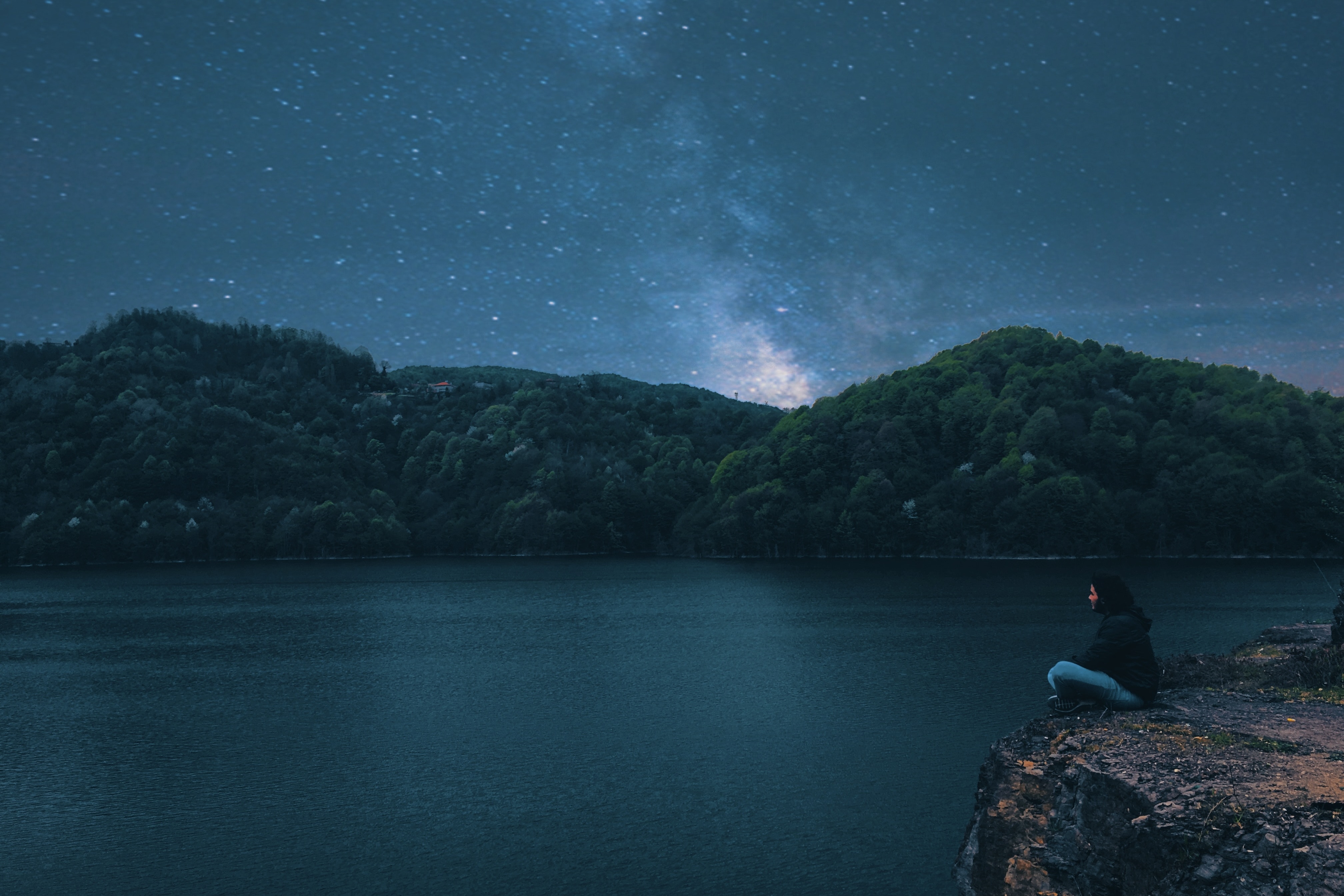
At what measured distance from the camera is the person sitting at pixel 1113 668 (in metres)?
10.9

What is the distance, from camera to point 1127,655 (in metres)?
11.0

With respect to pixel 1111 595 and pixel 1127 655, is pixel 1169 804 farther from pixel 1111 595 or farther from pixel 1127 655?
pixel 1111 595

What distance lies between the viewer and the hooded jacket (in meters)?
10.8

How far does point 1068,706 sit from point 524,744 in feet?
50.4

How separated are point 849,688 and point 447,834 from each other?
1670 centimetres

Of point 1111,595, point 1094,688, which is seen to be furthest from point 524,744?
point 1111,595

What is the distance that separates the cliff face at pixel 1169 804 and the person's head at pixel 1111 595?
4.54ft

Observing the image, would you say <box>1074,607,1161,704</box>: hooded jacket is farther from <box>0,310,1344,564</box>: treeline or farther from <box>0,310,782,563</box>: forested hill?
<box>0,310,782,563</box>: forested hill

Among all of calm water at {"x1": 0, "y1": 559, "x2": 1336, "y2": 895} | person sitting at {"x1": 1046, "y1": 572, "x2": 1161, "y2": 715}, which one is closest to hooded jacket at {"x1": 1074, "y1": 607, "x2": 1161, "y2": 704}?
person sitting at {"x1": 1046, "y1": 572, "x2": 1161, "y2": 715}

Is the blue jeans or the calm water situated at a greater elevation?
the blue jeans

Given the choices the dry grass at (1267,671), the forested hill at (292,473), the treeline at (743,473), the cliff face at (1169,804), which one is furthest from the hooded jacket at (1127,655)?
the forested hill at (292,473)

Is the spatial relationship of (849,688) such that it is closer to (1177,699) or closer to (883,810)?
(883,810)

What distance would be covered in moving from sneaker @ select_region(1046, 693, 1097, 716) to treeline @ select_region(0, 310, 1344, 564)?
117 metres

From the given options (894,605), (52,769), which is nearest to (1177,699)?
(52,769)
